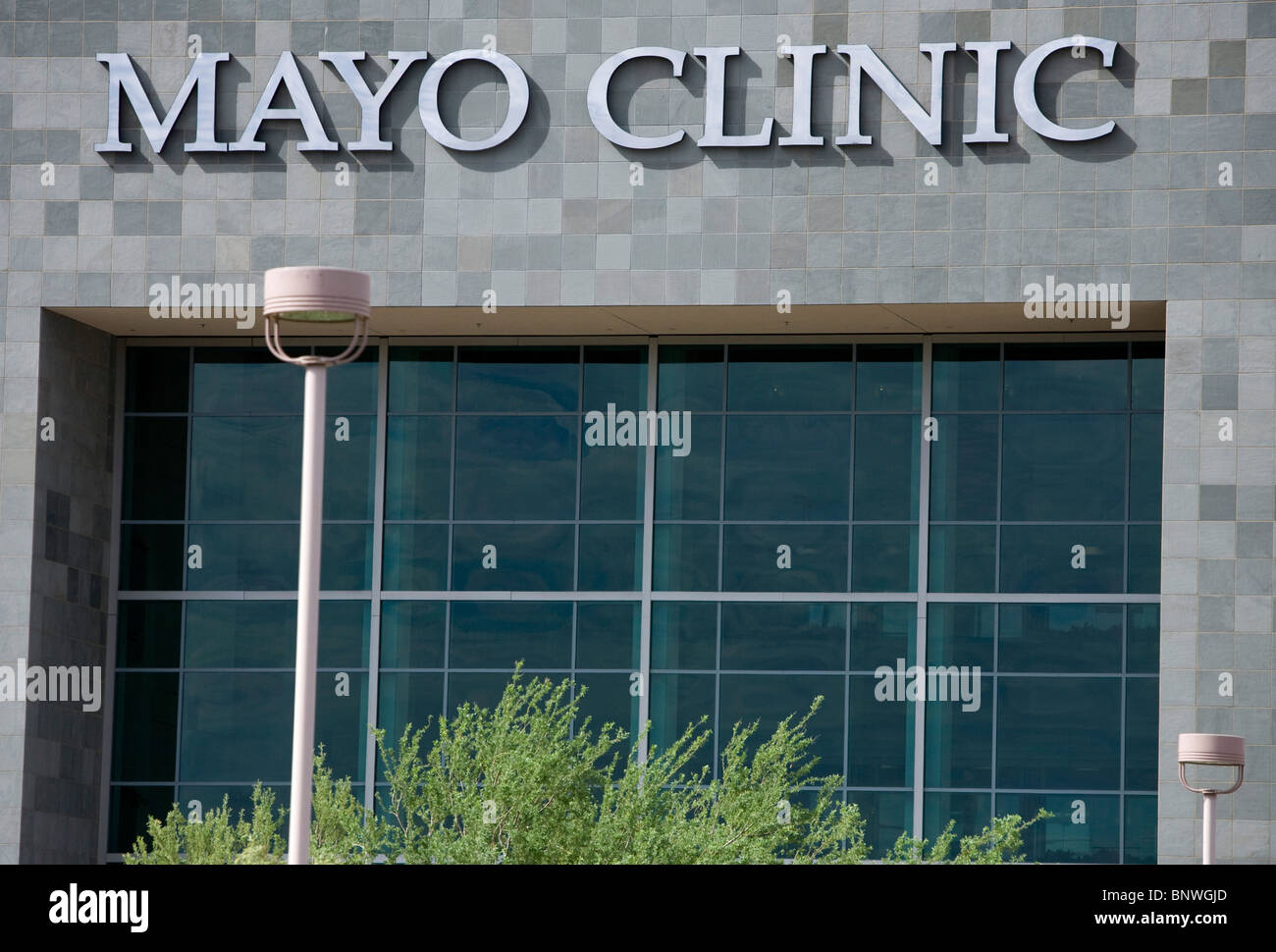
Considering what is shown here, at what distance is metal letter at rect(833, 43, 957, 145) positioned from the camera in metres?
21.4

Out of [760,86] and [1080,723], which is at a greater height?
[760,86]

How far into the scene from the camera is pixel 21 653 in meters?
21.9

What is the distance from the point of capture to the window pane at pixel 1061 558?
73.8 ft

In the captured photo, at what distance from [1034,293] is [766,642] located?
5319 millimetres

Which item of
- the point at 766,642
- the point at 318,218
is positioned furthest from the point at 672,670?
the point at 318,218

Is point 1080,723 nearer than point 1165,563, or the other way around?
point 1165,563

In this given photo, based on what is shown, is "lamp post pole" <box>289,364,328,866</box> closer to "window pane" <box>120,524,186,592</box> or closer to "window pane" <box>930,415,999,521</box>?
"window pane" <box>930,415,999,521</box>

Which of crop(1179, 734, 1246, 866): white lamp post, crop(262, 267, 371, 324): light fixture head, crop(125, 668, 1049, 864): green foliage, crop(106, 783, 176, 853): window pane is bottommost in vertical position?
crop(106, 783, 176, 853): window pane

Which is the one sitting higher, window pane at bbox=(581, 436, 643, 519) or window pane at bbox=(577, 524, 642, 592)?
window pane at bbox=(581, 436, 643, 519)

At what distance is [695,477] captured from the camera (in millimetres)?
23281

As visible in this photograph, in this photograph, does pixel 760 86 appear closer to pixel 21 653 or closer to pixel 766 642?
pixel 766 642

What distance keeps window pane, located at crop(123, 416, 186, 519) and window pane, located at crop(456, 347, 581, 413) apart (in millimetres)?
3711

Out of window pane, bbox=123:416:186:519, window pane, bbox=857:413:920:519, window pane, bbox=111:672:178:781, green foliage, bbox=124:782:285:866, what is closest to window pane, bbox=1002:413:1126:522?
window pane, bbox=857:413:920:519
